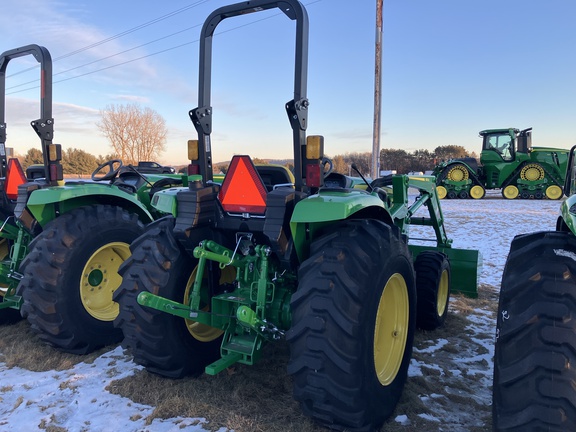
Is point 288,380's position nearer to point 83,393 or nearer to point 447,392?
point 447,392

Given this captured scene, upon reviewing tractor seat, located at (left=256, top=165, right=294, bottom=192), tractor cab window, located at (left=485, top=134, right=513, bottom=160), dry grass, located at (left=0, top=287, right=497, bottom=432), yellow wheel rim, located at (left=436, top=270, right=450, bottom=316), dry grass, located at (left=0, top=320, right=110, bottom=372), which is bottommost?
dry grass, located at (left=0, top=320, right=110, bottom=372)

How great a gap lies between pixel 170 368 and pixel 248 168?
158 centimetres

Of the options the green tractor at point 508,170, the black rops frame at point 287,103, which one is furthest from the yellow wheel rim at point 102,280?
the green tractor at point 508,170

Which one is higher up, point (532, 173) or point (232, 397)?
point (532, 173)

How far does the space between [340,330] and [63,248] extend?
2797 millimetres

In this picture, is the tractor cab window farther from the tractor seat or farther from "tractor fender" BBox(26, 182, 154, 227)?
the tractor seat

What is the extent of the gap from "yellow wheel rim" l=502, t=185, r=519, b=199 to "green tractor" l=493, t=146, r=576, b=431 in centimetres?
2190

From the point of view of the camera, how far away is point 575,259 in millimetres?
2100

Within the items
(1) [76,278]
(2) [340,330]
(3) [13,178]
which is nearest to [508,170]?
(3) [13,178]

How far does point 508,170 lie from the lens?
21875 millimetres

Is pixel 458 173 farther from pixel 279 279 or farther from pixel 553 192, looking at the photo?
pixel 279 279

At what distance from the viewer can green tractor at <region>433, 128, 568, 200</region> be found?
21391 millimetres

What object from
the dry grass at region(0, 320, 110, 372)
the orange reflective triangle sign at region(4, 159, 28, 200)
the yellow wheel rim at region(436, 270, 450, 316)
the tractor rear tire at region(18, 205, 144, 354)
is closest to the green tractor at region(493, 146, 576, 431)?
the yellow wheel rim at region(436, 270, 450, 316)

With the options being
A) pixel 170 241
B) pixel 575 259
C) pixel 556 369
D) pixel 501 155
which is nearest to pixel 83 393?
pixel 170 241
